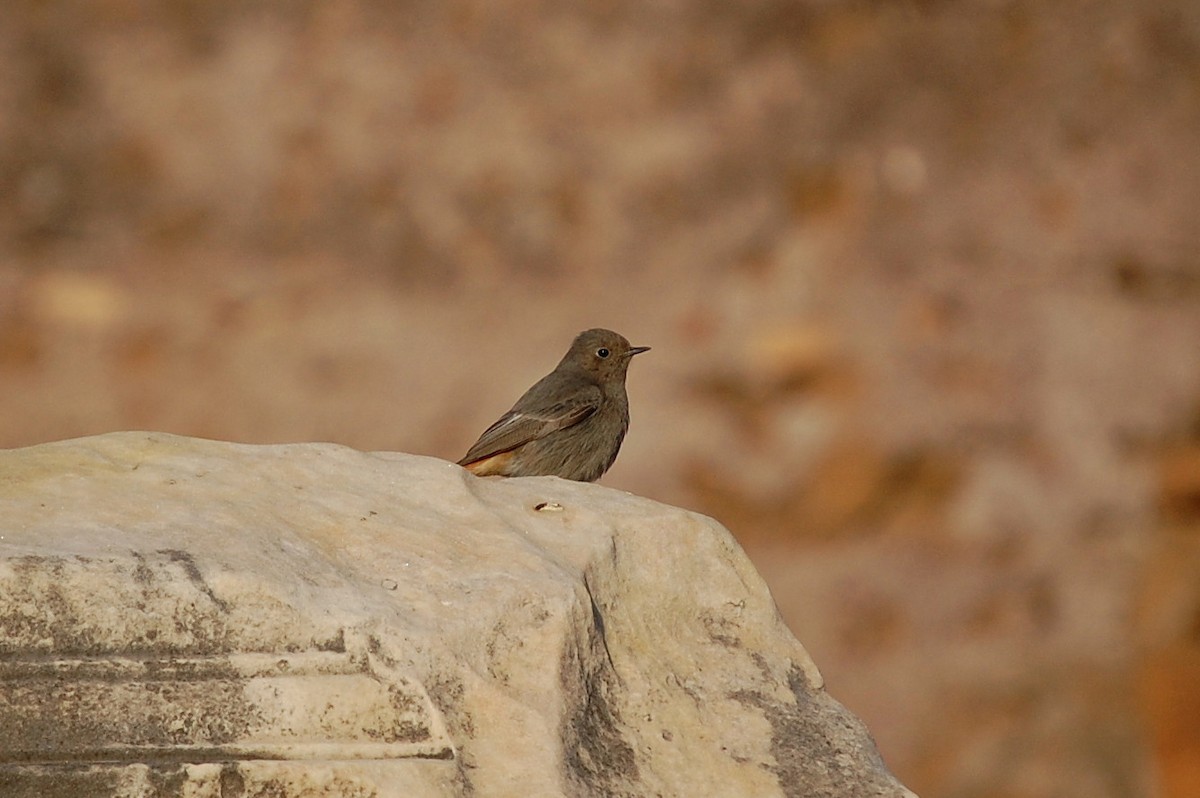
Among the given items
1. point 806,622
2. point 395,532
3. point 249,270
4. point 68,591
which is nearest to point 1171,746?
point 806,622

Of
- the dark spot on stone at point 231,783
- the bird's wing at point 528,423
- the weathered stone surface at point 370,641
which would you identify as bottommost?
the dark spot on stone at point 231,783

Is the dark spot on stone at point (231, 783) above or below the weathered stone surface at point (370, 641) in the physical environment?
below

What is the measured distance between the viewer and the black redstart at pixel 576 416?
5.79 metres

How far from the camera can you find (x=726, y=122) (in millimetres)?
5645

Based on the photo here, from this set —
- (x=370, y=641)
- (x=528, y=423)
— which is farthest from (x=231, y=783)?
(x=528, y=423)

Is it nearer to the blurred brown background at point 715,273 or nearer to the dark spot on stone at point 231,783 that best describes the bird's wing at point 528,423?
the blurred brown background at point 715,273

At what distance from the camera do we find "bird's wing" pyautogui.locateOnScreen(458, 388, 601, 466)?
5.57m

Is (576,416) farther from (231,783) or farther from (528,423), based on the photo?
(231,783)

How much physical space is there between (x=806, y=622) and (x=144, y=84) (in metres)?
2.87

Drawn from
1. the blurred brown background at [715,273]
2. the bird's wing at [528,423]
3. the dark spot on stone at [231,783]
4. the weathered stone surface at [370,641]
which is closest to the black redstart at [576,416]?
the bird's wing at [528,423]

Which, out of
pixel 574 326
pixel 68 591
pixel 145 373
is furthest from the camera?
pixel 574 326

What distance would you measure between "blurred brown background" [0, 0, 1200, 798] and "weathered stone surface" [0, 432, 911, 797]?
2.41m

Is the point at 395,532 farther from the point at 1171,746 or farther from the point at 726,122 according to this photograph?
the point at 1171,746

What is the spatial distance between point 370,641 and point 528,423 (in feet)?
10.5
